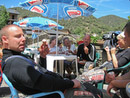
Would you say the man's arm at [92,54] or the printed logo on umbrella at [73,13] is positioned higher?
the printed logo on umbrella at [73,13]

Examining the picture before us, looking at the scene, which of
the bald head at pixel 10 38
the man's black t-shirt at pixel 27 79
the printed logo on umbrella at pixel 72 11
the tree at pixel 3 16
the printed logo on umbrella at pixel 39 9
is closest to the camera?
the man's black t-shirt at pixel 27 79

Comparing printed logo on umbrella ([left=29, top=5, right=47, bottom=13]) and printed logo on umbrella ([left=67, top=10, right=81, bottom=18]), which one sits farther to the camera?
printed logo on umbrella ([left=29, top=5, right=47, bottom=13])

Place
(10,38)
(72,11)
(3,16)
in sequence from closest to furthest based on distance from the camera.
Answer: (10,38), (72,11), (3,16)

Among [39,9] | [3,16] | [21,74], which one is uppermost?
[3,16]

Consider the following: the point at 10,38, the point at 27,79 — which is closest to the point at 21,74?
the point at 27,79

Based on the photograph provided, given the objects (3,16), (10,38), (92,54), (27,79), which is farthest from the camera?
(3,16)

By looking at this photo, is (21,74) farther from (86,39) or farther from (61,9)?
(61,9)

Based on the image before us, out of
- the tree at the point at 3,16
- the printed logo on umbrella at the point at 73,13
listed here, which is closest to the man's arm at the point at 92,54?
the printed logo on umbrella at the point at 73,13

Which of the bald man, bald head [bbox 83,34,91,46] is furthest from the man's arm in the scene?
the bald man

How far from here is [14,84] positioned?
3.96ft

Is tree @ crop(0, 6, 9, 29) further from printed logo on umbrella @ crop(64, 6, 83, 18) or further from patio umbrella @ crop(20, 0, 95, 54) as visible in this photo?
printed logo on umbrella @ crop(64, 6, 83, 18)

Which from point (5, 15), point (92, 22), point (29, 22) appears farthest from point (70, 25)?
point (29, 22)

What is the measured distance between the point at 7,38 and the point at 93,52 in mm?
2835

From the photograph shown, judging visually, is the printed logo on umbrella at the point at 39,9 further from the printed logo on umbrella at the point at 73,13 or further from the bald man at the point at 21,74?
the bald man at the point at 21,74
